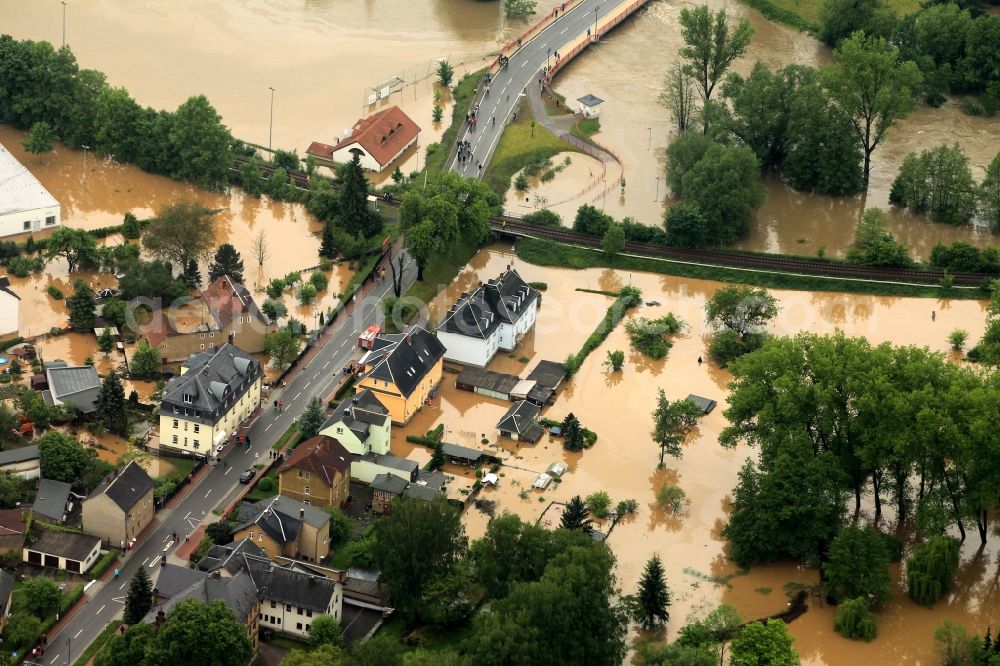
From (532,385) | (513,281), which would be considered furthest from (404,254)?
(532,385)

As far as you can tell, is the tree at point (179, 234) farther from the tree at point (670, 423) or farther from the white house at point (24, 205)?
the tree at point (670, 423)

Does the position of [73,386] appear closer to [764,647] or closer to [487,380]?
[487,380]

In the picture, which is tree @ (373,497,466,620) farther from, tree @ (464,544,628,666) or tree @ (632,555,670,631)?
tree @ (632,555,670,631)

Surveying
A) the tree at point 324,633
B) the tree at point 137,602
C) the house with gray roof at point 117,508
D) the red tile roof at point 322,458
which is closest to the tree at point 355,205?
the red tile roof at point 322,458

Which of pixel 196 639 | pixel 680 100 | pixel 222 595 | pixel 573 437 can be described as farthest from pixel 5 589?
pixel 680 100

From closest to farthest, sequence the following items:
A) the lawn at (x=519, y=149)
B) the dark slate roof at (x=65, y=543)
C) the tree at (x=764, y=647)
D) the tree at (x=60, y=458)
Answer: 1. the tree at (x=764, y=647)
2. the dark slate roof at (x=65, y=543)
3. the tree at (x=60, y=458)
4. the lawn at (x=519, y=149)

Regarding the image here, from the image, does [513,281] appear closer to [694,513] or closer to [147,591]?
[694,513]

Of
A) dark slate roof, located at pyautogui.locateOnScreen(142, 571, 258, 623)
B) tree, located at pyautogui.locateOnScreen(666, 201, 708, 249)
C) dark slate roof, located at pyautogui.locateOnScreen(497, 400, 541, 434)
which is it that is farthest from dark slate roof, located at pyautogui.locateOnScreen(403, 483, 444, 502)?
tree, located at pyautogui.locateOnScreen(666, 201, 708, 249)
